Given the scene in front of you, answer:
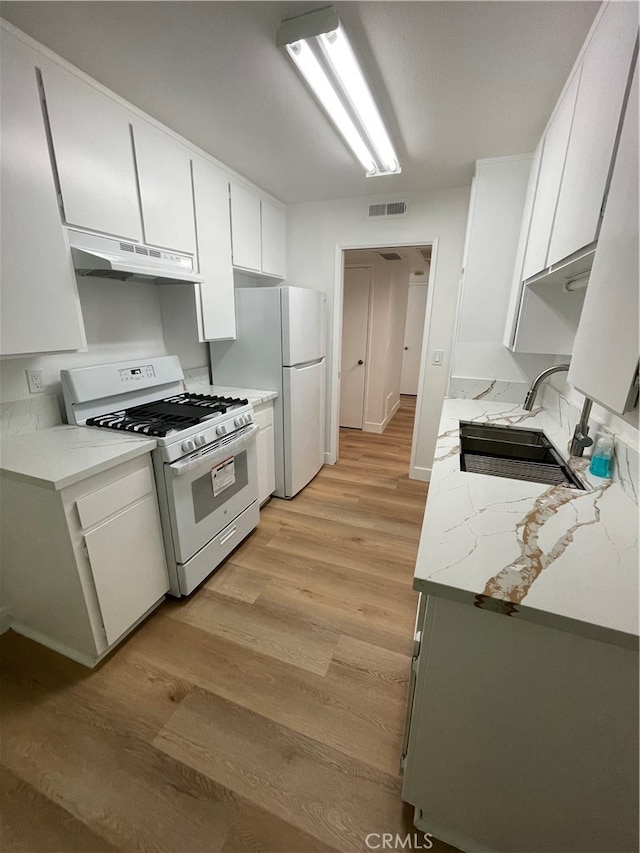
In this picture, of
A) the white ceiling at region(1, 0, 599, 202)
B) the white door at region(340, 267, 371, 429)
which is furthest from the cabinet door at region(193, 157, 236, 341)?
the white door at region(340, 267, 371, 429)

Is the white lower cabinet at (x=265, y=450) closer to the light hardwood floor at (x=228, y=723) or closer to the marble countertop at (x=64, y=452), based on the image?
the light hardwood floor at (x=228, y=723)

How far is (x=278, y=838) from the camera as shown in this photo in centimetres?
104

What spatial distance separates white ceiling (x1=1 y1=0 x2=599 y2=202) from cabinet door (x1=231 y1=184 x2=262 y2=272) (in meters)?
0.36

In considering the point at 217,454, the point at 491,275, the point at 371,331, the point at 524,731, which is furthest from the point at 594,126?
the point at 371,331

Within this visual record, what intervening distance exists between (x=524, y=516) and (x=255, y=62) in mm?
1990

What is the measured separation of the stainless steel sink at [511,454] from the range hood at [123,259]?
5.80 feet

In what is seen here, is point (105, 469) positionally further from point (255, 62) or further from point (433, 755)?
point (255, 62)

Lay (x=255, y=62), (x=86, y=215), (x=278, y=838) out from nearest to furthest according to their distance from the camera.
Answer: (x=278, y=838) < (x=255, y=62) < (x=86, y=215)

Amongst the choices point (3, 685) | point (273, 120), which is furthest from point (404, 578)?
point (273, 120)

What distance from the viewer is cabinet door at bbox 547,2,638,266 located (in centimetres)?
91

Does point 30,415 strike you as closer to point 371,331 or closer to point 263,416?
point 263,416

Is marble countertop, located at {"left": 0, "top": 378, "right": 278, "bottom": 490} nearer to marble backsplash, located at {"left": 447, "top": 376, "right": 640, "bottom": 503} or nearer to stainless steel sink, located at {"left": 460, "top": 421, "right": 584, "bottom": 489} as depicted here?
stainless steel sink, located at {"left": 460, "top": 421, "right": 584, "bottom": 489}

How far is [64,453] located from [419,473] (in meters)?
2.78

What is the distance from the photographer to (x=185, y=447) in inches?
65.7
